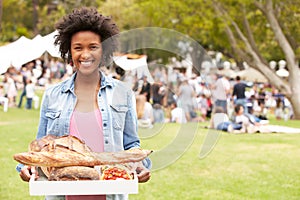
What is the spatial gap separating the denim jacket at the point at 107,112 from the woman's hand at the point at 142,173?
7cm

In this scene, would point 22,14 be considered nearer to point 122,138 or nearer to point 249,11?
point 249,11

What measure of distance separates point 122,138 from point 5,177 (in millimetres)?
5804

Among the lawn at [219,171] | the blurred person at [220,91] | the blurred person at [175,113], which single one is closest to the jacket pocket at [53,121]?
the lawn at [219,171]

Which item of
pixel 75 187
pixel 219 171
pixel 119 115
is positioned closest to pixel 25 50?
pixel 219 171

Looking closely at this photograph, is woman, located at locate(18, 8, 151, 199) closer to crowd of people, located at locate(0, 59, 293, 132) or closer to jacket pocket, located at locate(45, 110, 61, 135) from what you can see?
jacket pocket, located at locate(45, 110, 61, 135)

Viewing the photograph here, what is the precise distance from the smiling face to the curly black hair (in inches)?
1.3

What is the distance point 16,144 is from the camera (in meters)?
11.9

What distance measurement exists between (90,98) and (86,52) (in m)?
0.25

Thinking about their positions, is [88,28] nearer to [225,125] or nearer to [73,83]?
[73,83]

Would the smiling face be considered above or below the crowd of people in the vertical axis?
below

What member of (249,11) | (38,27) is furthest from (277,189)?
(38,27)

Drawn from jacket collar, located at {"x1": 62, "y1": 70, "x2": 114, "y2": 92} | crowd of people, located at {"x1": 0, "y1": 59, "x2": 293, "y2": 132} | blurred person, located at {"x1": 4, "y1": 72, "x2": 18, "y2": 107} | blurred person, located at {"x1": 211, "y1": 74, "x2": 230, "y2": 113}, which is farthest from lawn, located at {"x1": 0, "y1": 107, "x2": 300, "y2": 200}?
blurred person, located at {"x1": 4, "y1": 72, "x2": 18, "y2": 107}

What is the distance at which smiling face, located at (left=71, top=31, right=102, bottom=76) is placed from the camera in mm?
2932

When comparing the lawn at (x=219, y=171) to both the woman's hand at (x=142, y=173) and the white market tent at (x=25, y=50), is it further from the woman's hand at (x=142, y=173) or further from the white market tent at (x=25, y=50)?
the white market tent at (x=25, y=50)
